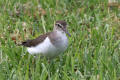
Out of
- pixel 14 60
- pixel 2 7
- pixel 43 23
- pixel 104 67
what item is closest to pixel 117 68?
pixel 104 67

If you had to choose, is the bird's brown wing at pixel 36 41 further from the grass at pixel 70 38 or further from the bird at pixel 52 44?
the grass at pixel 70 38

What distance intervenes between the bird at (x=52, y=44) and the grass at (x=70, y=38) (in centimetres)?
19

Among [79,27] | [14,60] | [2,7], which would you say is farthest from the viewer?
[2,7]

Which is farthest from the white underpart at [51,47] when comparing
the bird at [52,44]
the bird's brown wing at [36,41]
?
the bird's brown wing at [36,41]

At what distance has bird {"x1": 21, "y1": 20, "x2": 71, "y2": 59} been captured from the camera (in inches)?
239

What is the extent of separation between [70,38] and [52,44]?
1432 mm

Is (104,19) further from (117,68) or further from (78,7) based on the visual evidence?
(117,68)

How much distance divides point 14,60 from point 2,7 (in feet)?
10.8

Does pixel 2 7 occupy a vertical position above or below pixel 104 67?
above

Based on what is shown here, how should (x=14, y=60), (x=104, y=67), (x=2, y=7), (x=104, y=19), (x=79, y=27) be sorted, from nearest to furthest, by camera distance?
(x=104, y=67) → (x=14, y=60) → (x=79, y=27) → (x=104, y=19) → (x=2, y=7)

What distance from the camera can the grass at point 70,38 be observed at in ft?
18.9

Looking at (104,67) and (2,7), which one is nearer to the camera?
(104,67)

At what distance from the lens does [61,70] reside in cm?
605

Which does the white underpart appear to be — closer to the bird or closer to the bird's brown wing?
the bird
